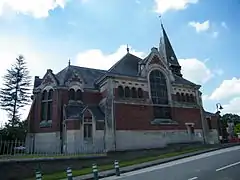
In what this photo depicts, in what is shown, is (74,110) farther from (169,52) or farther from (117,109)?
(169,52)

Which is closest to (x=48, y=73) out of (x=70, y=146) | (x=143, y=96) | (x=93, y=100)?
(x=93, y=100)

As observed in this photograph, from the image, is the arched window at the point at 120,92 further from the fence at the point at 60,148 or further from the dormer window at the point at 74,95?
the fence at the point at 60,148

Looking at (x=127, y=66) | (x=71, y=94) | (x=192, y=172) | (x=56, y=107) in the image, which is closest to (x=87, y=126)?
(x=56, y=107)

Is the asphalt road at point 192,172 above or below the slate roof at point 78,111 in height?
below

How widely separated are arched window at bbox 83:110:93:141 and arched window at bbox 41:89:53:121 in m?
5.53

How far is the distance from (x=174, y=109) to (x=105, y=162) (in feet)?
48.9

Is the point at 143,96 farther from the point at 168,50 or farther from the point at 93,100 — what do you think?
the point at 168,50

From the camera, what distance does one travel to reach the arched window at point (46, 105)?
94.2 feet

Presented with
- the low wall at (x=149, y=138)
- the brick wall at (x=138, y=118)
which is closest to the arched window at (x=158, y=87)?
the brick wall at (x=138, y=118)

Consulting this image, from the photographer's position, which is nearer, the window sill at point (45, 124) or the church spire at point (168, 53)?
the window sill at point (45, 124)

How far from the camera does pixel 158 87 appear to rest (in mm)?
31672

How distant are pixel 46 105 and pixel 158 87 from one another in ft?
48.3

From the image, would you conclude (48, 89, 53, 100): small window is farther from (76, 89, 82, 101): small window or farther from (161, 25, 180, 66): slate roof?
(161, 25, 180, 66): slate roof

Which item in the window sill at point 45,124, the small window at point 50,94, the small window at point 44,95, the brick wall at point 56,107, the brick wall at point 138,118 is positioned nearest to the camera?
the brick wall at point 138,118
